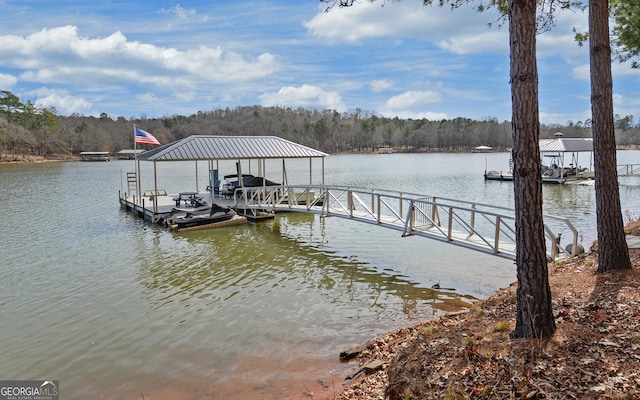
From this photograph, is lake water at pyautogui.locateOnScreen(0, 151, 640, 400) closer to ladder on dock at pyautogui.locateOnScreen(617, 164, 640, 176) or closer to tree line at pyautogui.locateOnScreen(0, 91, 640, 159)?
ladder on dock at pyautogui.locateOnScreen(617, 164, 640, 176)

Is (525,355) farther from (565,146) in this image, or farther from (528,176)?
(565,146)

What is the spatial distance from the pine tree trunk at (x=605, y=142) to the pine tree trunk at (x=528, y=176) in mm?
2390

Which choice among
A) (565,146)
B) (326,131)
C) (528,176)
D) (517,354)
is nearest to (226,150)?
(528,176)

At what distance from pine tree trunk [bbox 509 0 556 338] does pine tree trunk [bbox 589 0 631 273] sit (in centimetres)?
239

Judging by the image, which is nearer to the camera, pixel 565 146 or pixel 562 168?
pixel 562 168

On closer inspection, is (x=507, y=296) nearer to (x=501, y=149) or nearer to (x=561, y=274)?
(x=561, y=274)

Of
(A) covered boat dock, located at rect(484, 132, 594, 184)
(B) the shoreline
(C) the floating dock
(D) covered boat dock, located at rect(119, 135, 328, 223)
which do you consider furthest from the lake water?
(A) covered boat dock, located at rect(484, 132, 594, 184)

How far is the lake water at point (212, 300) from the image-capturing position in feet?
18.2

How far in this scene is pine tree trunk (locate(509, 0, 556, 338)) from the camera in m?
3.85

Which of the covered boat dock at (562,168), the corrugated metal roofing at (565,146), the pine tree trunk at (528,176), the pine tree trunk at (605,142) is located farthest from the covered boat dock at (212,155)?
the corrugated metal roofing at (565,146)

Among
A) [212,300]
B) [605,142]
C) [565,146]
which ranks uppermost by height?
[565,146]

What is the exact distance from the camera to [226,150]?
59.2ft

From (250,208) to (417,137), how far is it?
8869 centimetres

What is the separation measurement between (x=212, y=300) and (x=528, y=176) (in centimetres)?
618
